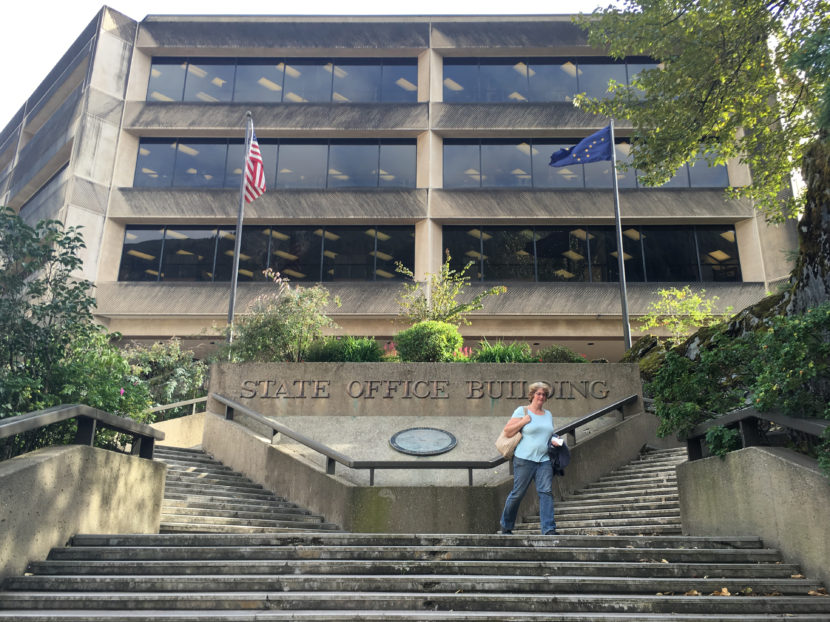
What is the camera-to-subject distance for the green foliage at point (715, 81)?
1170 centimetres

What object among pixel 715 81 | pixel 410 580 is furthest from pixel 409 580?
pixel 715 81

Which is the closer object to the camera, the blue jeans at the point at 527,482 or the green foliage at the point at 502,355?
the blue jeans at the point at 527,482

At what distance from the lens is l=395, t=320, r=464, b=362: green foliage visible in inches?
527

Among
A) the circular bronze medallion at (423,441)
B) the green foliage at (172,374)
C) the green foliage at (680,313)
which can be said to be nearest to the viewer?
the circular bronze medallion at (423,441)

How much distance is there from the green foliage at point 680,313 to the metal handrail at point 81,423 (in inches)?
597

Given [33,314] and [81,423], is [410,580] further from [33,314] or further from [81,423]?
[33,314]

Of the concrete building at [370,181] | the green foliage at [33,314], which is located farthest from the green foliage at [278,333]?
the concrete building at [370,181]

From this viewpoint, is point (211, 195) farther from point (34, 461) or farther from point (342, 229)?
point (34, 461)

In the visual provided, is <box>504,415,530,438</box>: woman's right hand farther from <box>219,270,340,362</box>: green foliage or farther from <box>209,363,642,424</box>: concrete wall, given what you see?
<box>219,270,340,362</box>: green foliage

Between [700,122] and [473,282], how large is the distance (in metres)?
13.4

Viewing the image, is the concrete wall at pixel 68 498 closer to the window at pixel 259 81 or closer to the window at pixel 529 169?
the window at pixel 529 169

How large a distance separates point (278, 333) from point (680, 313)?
15.2 m

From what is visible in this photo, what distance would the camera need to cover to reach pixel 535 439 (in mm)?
6691

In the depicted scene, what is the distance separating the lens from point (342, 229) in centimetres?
2647
